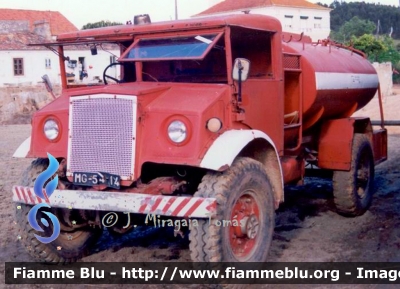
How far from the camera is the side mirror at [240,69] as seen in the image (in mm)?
5383

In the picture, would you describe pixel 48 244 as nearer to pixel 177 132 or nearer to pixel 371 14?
pixel 177 132

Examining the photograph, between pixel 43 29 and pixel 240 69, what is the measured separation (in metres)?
43.0

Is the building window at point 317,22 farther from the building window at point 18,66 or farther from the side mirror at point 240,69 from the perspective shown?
the side mirror at point 240,69

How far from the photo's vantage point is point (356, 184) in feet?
26.2

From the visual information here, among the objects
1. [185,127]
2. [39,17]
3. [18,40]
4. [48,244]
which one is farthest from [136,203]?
[39,17]

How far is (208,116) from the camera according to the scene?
525 cm

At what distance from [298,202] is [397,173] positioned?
117 inches

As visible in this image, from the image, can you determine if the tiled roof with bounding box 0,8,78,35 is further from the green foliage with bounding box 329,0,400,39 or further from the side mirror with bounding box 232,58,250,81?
the green foliage with bounding box 329,0,400,39

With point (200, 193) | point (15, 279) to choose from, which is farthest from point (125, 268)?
point (200, 193)

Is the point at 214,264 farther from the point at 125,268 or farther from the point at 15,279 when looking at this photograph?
the point at 15,279

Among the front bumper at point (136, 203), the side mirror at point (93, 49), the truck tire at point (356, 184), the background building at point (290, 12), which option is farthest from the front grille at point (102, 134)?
the background building at point (290, 12)

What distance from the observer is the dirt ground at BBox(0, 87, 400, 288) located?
6312 mm

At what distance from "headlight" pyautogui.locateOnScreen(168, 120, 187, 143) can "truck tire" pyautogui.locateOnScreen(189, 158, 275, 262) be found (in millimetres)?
382

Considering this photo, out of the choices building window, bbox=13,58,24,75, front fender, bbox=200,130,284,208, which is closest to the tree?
building window, bbox=13,58,24,75
